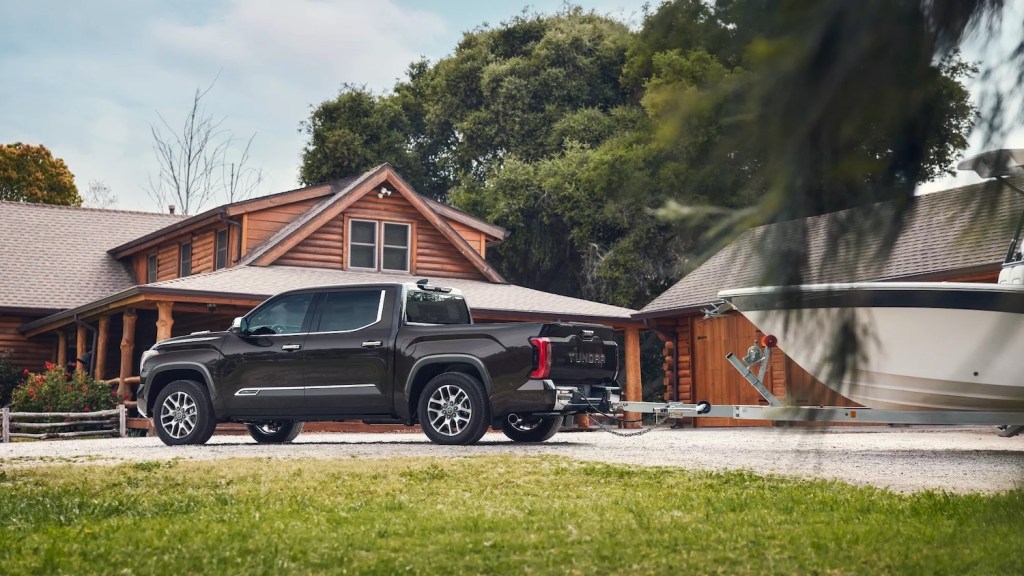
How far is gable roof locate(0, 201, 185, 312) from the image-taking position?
29478 mm

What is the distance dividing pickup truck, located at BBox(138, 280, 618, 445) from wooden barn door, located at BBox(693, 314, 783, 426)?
33.0 feet

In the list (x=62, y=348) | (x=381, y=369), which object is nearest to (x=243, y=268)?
(x=62, y=348)

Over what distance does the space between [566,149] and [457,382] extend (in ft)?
89.6

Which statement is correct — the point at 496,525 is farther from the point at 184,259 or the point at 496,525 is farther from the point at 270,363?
the point at 184,259

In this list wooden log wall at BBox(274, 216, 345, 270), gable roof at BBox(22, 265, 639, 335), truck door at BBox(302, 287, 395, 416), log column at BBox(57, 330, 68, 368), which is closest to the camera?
truck door at BBox(302, 287, 395, 416)

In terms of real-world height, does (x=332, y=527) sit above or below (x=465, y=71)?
below

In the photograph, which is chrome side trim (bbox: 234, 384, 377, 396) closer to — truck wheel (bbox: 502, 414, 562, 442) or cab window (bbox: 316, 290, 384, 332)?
cab window (bbox: 316, 290, 384, 332)

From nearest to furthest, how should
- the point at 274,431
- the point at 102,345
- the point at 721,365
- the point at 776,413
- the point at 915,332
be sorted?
1. the point at 776,413
2. the point at 915,332
3. the point at 274,431
4. the point at 721,365
5. the point at 102,345

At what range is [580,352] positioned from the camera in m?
Result: 13.9

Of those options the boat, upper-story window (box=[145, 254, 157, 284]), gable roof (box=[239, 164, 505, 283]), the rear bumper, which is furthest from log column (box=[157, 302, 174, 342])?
the boat

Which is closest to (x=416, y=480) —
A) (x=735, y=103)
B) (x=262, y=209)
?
(x=735, y=103)

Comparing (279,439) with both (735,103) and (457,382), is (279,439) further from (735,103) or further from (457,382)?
(735,103)

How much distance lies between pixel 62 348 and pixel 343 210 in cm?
780

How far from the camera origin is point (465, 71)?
44844 mm
